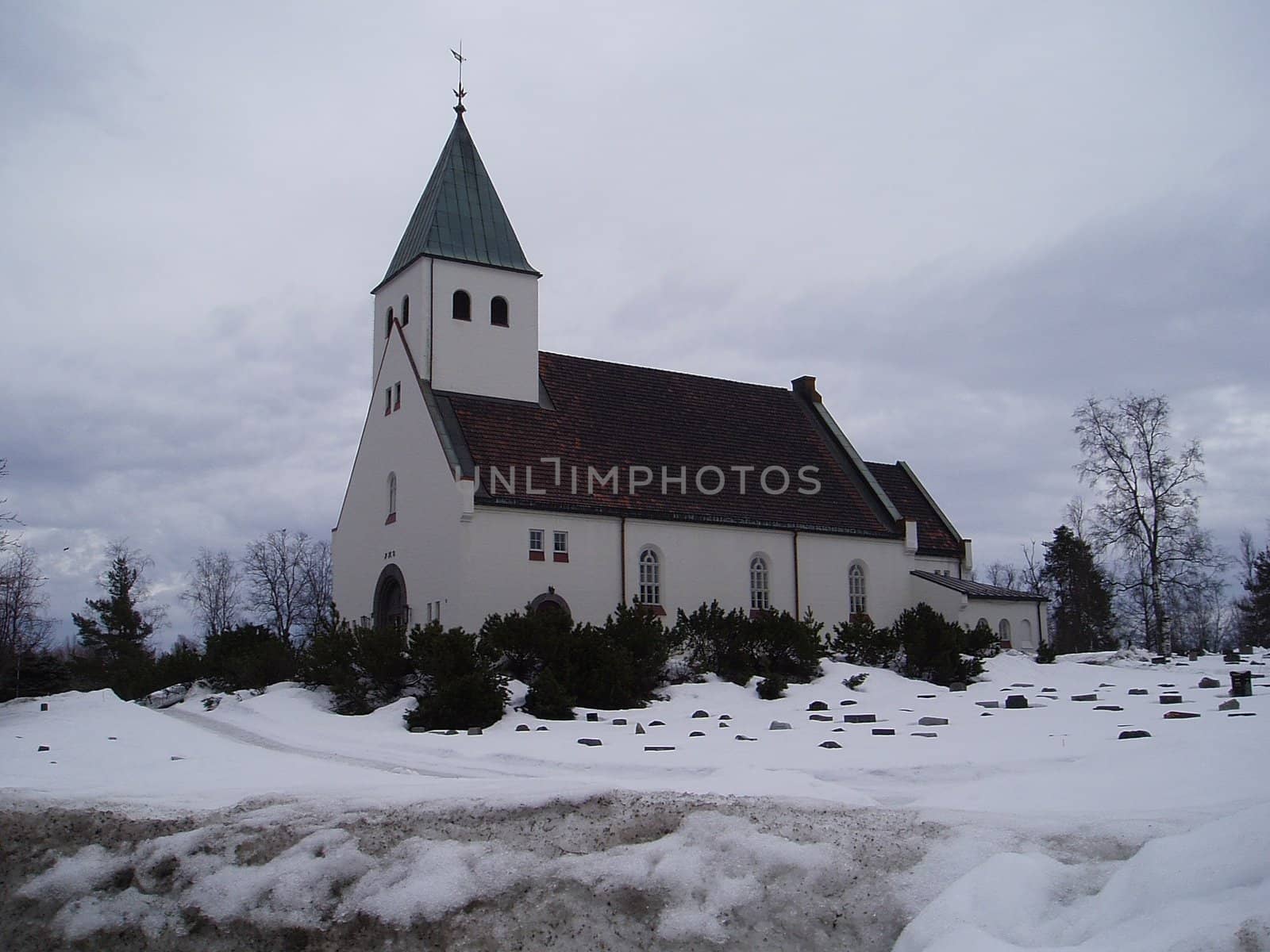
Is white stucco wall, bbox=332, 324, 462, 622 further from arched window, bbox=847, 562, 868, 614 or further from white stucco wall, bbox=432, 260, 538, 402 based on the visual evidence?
arched window, bbox=847, 562, 868, 614

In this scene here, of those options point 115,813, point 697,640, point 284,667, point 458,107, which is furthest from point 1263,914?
point 458,107

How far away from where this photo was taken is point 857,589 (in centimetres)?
3956

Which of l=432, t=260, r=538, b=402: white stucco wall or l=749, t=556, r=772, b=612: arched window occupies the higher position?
l=432, t=260, r=538, b=402: white stucco wall

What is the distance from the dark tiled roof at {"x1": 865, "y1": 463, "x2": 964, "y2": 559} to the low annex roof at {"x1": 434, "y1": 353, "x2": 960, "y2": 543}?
0.42 metres

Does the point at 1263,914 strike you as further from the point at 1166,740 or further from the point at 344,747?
the point at 344,747

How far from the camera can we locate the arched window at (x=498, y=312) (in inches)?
1421

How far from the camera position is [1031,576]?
75.3m

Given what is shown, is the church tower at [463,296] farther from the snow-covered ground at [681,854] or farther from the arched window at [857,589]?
the snow-covered ground at [681,854]

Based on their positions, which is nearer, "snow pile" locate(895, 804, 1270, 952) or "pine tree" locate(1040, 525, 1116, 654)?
"snow pile" locate(895, 804, 1270, 952)

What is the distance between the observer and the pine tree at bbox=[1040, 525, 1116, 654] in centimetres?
6144

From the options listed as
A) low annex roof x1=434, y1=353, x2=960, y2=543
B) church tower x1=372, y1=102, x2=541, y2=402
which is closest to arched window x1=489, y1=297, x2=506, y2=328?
church tower x1=372, y1=102, x2=541, y2=402

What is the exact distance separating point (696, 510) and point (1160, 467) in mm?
18531

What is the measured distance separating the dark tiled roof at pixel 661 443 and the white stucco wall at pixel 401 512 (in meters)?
1.11

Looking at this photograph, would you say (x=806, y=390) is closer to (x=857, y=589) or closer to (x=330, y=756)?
(x=857, y=589)
